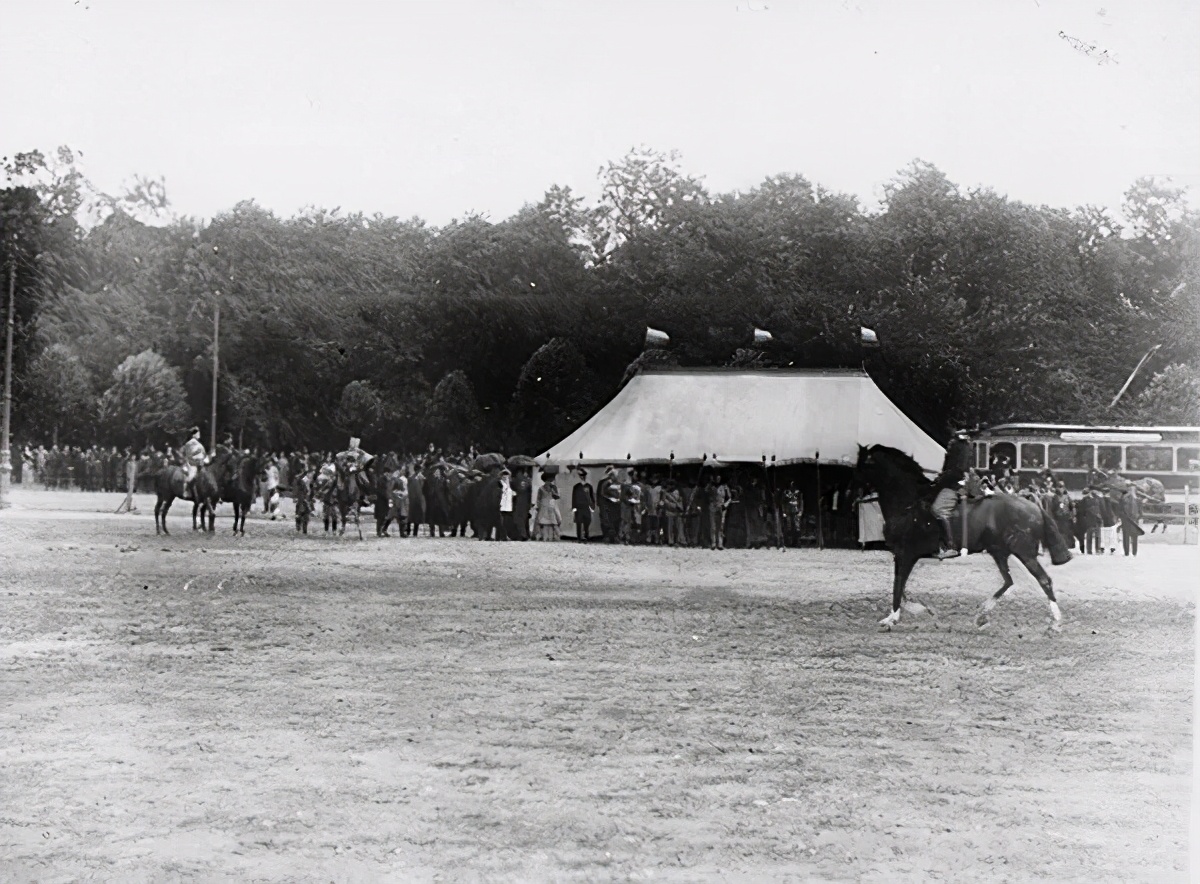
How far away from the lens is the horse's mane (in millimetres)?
4270

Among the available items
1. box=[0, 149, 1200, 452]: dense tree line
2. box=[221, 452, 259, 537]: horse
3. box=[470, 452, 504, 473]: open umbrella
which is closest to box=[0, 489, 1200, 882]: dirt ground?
box=[221, 452, 259, 537]: horse

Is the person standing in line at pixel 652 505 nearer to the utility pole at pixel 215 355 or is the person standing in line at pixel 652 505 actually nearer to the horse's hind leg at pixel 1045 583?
the horse's hind leg at pixel 1045 583

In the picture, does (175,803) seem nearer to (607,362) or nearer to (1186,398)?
(607,362)

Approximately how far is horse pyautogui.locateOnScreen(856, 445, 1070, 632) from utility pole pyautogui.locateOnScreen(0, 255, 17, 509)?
3.59 metres

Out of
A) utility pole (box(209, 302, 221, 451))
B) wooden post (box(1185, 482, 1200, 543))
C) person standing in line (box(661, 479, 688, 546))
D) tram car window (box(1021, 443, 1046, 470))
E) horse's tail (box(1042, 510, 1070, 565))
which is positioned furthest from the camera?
person standing in line (box(661, 479, 688, 546))

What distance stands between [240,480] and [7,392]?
1.14m

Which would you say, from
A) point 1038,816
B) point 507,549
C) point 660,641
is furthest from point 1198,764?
point 507,549

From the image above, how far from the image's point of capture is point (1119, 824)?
11.8 feet

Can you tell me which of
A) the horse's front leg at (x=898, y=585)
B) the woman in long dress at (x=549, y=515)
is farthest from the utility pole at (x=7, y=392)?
the horse's front leg at (x=898, y=585)

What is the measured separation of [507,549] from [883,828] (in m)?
2.06

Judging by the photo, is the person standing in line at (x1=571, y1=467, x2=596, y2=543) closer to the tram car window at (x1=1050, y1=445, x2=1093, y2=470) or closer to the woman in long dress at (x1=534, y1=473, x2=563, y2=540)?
the woman in long dress at (x1=534, y1=473, x2=563, y2=540)

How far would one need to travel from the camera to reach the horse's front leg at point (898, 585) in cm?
420

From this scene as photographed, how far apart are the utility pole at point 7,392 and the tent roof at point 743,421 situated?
2.29m

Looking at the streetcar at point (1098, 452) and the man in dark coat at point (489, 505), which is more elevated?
the streetcar at point (1098, 452)
